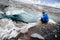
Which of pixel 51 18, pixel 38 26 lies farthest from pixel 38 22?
pixel 51 18

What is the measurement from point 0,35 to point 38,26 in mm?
943

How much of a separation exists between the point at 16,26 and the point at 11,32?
18cm

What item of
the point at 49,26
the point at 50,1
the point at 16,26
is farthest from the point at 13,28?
the point at 50,1

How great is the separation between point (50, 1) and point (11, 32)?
3.92 ft

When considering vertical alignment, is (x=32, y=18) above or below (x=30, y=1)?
below

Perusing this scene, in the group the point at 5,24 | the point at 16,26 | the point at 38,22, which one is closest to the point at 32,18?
the point at 38,22

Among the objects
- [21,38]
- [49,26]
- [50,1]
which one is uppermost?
[50,1]

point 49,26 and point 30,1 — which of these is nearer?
point 49,26

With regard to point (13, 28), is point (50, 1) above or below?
above

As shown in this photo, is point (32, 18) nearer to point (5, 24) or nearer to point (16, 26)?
point (16, 26)

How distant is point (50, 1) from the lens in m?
3.68

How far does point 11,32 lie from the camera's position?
3.61 m

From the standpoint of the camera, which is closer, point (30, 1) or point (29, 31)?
→ point (29, 31)

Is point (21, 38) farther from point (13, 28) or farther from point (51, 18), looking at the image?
point (51, 18)
